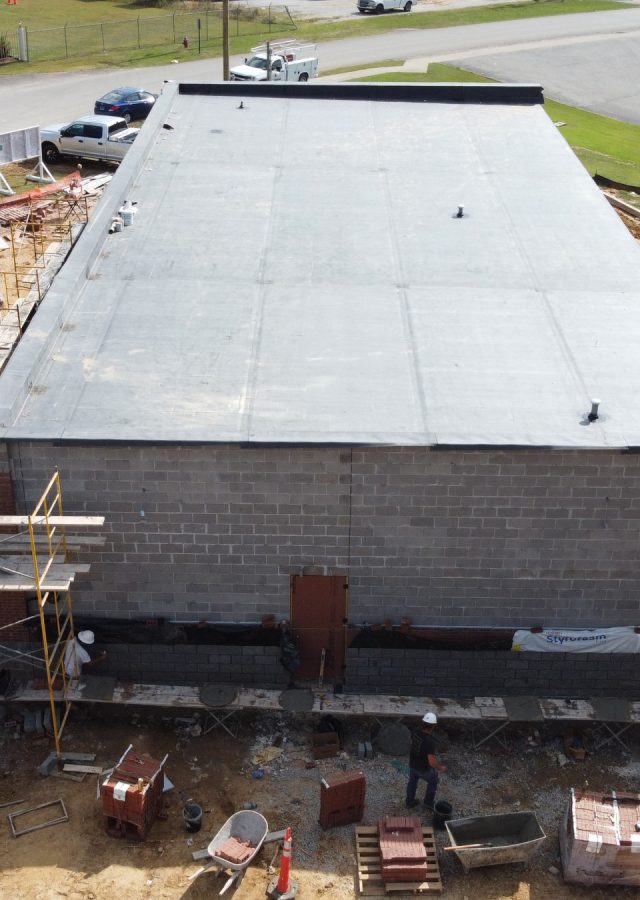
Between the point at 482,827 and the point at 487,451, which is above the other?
the point at 487,451

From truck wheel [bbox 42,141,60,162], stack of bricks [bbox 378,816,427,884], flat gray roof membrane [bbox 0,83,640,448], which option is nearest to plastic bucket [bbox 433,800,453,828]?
stack of bricks [bbox 378,816,427,884]

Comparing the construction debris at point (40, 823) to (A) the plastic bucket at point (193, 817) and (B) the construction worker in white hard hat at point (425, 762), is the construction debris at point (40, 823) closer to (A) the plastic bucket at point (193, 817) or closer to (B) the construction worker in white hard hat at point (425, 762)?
(A) the plastic bucket at point (193, 817)

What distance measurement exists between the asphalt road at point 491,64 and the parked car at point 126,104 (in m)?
2.11

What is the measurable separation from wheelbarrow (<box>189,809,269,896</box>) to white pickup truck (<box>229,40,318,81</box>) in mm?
41067

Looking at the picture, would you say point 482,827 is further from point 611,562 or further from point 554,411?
point 554,411

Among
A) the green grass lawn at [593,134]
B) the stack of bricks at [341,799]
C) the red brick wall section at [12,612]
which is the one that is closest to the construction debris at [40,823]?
the red brick wall section at [12,612]

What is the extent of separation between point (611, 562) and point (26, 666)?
9.39 meters

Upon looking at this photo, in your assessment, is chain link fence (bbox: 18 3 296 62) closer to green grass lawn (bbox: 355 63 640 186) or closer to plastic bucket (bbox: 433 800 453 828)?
green grass lawn (bbox: 355 63 640 186)

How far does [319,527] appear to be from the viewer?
595 inches

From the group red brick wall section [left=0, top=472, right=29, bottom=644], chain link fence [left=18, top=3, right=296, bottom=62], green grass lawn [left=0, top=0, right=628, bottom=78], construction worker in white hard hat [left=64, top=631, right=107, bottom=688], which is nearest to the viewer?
red brick wall section [left=0, top=472, right=29, bottom=644]

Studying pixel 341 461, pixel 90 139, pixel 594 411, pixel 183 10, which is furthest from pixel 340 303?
pixel 183 10

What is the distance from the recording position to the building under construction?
14664 mm

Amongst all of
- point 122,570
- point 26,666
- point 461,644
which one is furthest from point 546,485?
point 26,666

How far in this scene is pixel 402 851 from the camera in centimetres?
1319
